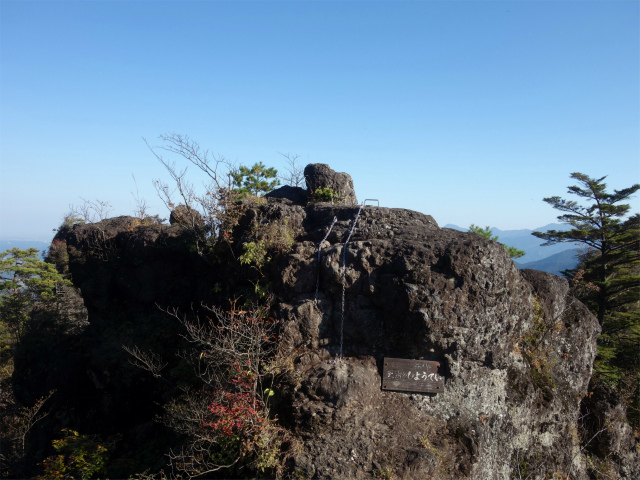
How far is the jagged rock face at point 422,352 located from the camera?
264 inches

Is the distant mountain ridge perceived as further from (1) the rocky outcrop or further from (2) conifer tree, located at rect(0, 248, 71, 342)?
(2) conifer tree, located at rect(0, 248, 71, 342)

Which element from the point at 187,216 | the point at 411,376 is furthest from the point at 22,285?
the point at 411,376

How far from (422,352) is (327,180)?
7.03m

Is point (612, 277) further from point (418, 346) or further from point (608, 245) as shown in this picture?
point (418, 346)

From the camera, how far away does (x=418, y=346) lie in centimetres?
729

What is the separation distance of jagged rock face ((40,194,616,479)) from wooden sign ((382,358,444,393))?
133 millimetres

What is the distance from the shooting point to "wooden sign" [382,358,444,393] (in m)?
7.28

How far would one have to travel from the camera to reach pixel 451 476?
21.6ft

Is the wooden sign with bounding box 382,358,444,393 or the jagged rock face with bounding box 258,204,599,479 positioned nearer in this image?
the jagged rock face with bounding box 258,204,599,479

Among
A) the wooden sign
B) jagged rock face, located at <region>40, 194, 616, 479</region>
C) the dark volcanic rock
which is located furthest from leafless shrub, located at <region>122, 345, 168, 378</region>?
the wooden sign

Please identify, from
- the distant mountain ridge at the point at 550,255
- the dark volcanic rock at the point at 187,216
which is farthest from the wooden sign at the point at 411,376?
the dark volcanic rock at the point at 187,216

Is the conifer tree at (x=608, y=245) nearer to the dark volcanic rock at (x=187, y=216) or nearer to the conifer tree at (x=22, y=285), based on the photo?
the dark volcanic rock at (x=187, y=216)

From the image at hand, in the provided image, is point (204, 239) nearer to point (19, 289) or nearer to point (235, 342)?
point (235, 342)

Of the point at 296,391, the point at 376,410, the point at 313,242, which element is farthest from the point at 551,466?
the point at 313,242
